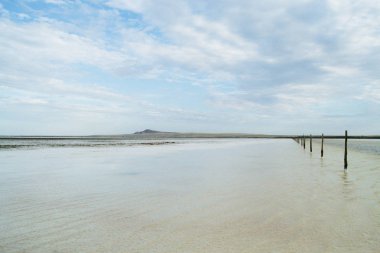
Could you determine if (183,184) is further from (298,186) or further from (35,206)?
(35,206)

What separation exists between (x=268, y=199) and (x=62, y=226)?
4.99 metres

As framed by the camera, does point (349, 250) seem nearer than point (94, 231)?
Yes

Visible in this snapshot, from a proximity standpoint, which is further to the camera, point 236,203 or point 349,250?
point 236,203

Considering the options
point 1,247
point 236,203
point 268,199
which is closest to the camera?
point 1,247

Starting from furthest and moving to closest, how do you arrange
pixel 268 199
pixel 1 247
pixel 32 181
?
1. pixel 32 181
2. pixel 268 199
3. pixel 1 247

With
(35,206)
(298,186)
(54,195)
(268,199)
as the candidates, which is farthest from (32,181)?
(298,186)

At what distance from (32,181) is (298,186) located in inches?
354

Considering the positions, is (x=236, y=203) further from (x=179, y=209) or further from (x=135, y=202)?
(x=135, y=202)

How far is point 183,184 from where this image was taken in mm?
10578

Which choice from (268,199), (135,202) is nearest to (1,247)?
(135,202)

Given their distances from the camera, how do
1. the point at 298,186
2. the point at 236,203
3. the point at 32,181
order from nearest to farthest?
the point at 236,203, the point at 298,186, the point at 32,181

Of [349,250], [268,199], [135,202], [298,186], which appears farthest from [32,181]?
[349,250]

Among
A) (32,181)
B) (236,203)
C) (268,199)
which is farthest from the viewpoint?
(32,181)

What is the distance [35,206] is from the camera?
23.7 feet
